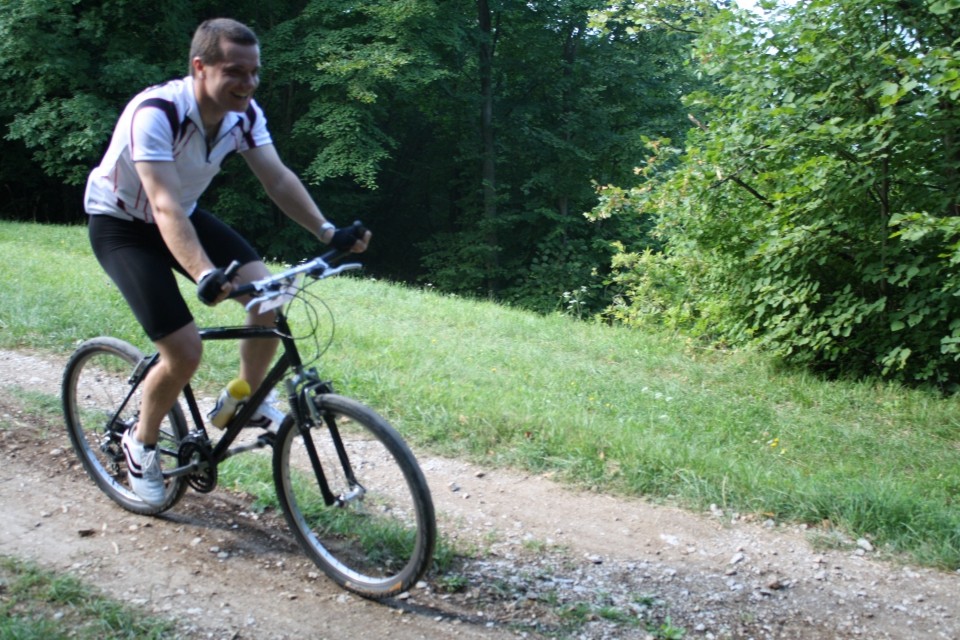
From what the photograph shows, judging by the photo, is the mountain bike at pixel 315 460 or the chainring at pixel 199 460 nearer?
the mountain bike at pixel 315 460

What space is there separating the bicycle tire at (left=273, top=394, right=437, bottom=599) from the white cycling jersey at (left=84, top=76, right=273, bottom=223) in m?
1.09

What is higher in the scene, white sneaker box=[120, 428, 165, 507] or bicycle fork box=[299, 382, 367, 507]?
→ bicycle fork box=[299, 382, 367, 507]

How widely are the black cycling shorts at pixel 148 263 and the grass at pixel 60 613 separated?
1017mm

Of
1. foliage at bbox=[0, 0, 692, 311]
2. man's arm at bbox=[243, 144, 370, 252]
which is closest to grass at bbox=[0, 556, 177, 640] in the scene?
man's arm at bbox=[243, 144, 370, 252]

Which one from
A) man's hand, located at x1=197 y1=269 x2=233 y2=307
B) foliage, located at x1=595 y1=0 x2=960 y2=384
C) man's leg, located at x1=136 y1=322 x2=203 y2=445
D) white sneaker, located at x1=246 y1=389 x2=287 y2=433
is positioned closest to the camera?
man's hand, located at x1=197 y1=269 x2=233 y2=307

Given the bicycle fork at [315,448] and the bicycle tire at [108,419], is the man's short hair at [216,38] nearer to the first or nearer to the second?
the bicycle fork at [315,448]

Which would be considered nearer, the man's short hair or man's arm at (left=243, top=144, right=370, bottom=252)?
the man's short hair

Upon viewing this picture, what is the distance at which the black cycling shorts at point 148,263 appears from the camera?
11.1 ft

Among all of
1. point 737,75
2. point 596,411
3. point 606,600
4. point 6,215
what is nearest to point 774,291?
point 737,75

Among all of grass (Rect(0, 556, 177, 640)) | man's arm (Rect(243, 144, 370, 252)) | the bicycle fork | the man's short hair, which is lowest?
grass (Rect(0, 556, 177, 640))

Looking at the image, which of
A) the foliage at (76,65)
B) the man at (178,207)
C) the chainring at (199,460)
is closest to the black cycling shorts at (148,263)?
the man at (178,207)

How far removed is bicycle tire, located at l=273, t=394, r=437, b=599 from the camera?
3.18 metres

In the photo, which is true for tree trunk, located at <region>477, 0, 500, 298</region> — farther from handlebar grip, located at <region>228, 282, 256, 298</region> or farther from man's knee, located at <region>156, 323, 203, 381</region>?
handlebar grip, located at <region>228, 282, 256, 298</region>

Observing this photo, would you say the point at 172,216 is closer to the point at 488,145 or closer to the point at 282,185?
the point at 282,185
